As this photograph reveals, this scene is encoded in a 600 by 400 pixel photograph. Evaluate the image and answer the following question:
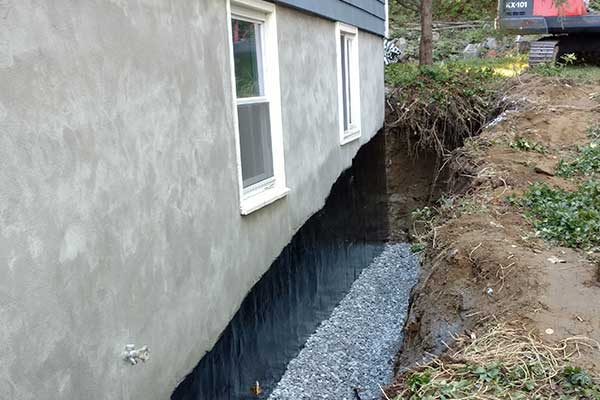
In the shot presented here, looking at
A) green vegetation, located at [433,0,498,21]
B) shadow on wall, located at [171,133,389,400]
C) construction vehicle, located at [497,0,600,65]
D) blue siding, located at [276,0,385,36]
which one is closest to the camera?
shadow on wall, located at [171,133,389,400]

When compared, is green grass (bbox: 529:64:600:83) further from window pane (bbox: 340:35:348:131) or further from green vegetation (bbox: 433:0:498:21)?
green vegetation (bbox: 433:0:498:21)

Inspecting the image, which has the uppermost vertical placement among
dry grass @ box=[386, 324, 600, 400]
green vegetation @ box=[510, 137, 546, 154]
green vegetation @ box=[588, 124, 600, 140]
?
green vegetation @ box=[588, 124, 600, 140]

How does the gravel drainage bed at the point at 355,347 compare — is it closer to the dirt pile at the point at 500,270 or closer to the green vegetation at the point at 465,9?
the dirt pile at the point at 500,270

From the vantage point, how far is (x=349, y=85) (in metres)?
7.80

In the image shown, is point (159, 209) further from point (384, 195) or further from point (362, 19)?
point (384, 195)

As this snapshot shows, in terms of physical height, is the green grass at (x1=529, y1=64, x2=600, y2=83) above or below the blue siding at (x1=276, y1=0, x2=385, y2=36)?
below

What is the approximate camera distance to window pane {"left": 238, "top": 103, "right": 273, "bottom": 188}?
171 inches

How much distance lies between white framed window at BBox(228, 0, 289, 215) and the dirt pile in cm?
154

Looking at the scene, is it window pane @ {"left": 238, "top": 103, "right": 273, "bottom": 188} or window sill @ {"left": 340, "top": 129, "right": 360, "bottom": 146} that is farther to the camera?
window sill @ {"left": 340, "top": 129, "right": 360, "bottom": 146}

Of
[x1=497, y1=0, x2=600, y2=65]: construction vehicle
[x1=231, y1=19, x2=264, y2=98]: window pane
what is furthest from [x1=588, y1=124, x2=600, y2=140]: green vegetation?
[x1=497, y1=0, x2=600, y2=65]: construction vehicle

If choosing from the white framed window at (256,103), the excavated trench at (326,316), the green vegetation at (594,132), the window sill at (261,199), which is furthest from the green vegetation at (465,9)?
the window sill at (261,199)

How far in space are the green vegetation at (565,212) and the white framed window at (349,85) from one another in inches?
111

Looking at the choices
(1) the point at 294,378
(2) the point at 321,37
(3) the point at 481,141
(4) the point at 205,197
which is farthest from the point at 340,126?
(4) the point at 205,197

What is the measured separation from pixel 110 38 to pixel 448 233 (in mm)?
3121
